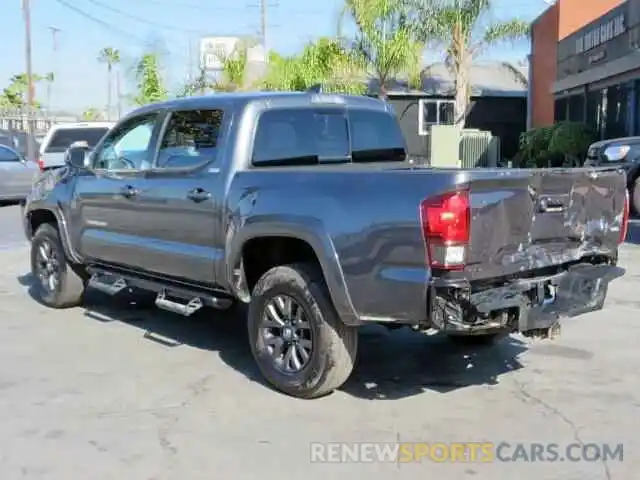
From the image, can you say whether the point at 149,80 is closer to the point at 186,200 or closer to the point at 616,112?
the point at 616,112

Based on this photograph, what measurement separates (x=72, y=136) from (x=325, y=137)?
13852 millimetres

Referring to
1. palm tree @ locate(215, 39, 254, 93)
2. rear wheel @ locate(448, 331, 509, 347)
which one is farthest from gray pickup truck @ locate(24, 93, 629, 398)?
palm tree @ locate(215, 39, 254, 93)

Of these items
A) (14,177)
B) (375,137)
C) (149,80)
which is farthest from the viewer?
(149,80)

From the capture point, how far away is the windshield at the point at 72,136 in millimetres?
19234

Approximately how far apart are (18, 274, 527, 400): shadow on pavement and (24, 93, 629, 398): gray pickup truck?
1.77 feet

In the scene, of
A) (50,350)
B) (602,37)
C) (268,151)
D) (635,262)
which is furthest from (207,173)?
(602,37)

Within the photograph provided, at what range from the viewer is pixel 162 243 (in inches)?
268

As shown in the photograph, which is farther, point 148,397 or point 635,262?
point 635,262

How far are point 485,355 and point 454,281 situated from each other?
220cm

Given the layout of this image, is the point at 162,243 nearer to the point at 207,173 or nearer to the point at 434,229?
the point at 207,173

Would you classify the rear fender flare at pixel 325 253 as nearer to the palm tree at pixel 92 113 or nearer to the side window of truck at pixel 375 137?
the side window of truck at pixel 375 137

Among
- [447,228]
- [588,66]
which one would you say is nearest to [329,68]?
[588,66]

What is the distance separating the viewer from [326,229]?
17.4ft

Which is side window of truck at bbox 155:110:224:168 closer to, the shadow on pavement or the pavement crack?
the shadow on pavement
